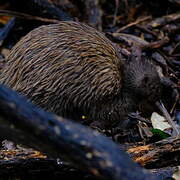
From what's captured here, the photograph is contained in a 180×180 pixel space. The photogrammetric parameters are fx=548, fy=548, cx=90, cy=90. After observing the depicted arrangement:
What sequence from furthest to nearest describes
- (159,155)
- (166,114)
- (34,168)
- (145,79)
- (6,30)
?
(6,30)
(166,114)
(145,79)
(159,155)
(34,168)

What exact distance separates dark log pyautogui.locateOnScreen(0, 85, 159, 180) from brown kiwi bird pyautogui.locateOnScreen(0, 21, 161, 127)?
2228 mm

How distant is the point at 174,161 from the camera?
14.8ft

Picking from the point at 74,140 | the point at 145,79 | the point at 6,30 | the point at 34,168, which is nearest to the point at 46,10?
the point at 6,30

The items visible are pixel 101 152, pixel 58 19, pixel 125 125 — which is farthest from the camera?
pixel 58 19

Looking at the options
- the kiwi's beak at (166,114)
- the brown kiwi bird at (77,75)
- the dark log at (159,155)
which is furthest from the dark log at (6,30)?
the dark log at (159,155)

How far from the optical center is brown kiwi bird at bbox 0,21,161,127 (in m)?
5.02

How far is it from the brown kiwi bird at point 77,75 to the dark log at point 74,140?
7.31 feet

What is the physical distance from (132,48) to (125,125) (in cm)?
→ 137

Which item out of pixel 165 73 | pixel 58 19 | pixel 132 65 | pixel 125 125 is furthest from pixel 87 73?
pixel 58 19

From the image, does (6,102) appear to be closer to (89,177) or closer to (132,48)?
(89,177)

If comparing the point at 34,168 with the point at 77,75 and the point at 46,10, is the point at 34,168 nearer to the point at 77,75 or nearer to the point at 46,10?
the point at 77,75

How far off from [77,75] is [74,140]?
239 centimetres

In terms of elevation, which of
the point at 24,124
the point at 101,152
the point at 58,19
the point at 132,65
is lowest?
the point at 101,152

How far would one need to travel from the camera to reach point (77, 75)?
505cm
